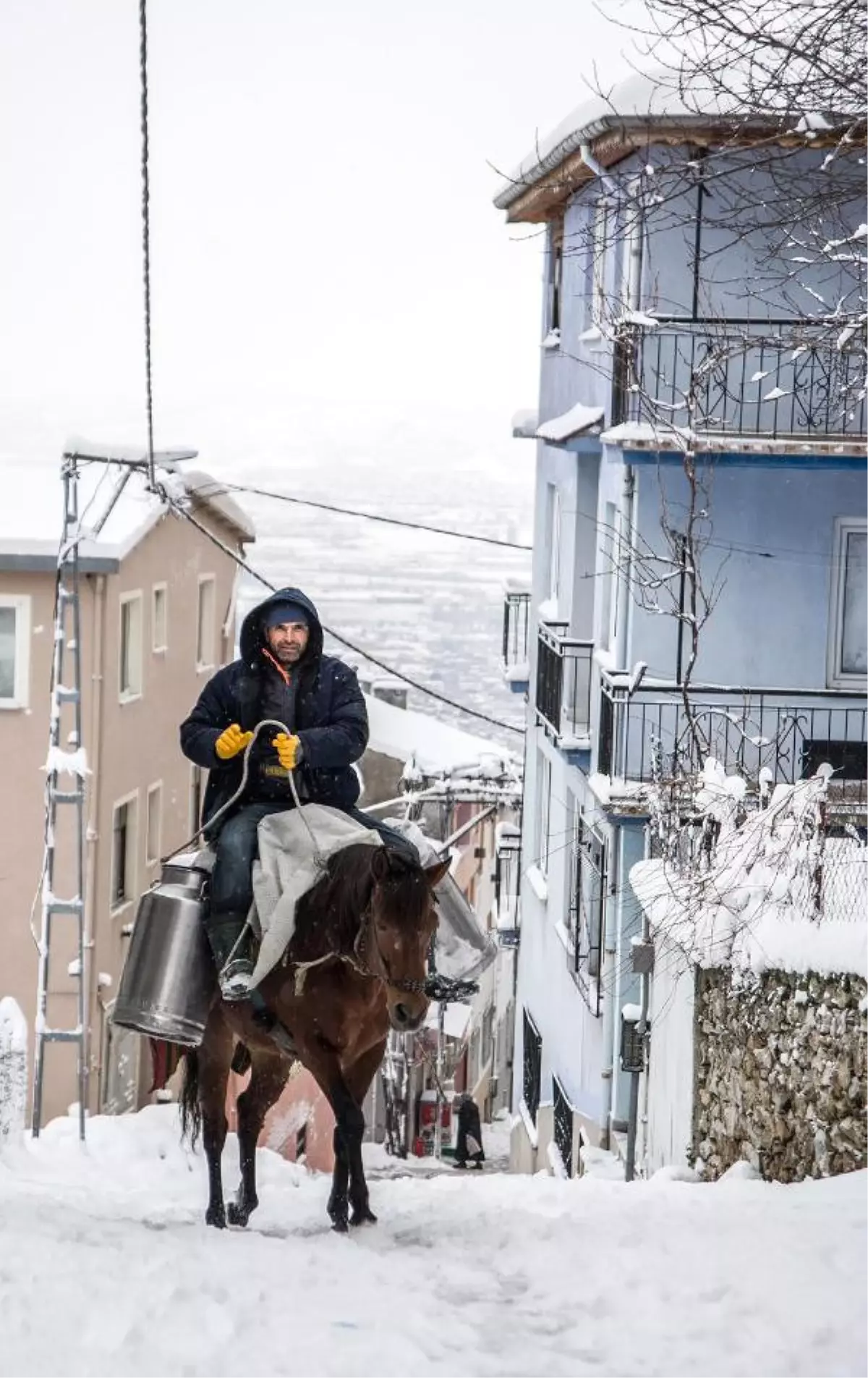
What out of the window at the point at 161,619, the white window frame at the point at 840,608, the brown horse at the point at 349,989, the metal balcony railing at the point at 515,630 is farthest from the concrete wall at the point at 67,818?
the brown horse at the point at 349,989

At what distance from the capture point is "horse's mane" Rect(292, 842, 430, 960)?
8.76 meters

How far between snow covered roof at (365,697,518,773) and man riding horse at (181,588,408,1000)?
25.7 metres

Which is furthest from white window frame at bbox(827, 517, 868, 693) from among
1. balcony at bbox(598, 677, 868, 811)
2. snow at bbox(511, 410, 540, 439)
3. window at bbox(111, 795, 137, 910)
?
window at bbox(111, 795, 137, 910)

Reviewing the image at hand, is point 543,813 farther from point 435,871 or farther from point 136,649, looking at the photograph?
point 435,871

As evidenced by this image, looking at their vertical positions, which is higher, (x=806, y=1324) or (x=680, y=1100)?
(x=806, y=1324)

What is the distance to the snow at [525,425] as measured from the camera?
85.7 ft

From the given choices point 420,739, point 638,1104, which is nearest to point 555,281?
point 638,1104

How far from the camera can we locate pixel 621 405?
738 inches

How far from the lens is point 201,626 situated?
37.1 metres

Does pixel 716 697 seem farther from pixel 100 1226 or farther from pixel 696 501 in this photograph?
pixel 100 1226

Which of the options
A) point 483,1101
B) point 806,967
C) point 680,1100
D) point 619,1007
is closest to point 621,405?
point 619,1007

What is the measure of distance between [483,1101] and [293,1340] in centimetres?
4444

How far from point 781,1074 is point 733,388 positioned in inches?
370

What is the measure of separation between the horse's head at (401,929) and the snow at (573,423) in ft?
37.1
